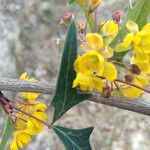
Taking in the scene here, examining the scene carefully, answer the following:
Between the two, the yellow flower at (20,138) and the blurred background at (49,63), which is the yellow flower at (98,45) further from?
the blurred background at (49,63)

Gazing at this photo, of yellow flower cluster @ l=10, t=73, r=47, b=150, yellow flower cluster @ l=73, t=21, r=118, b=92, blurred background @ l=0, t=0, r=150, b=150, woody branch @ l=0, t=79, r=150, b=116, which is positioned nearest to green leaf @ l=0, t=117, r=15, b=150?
yellow flower cluster @ l=10, t=73, r=47, b=150

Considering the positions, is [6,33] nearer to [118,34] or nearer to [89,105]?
[89,105]

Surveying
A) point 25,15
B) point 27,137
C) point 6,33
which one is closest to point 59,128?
point 27,137

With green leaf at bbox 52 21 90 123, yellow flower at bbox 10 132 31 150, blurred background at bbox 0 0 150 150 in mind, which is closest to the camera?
green leaf at bbox 52 21 90 123

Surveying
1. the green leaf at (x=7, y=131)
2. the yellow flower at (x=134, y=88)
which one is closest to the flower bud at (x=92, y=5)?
the yellow flower at (x=134, y=88)

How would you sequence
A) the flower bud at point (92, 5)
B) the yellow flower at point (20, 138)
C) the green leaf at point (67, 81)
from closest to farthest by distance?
the green leaf at point (67, 81) → the flower bud at point (92, 5) → the yellow flower at point (20, 138)

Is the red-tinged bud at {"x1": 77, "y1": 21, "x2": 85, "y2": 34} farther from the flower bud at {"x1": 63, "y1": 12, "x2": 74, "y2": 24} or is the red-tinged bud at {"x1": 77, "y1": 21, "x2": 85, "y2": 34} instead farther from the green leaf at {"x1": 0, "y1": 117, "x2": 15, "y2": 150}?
the green leaf at {"x1": 0, "y1": 117, "x2": 15, "y2": 150}
